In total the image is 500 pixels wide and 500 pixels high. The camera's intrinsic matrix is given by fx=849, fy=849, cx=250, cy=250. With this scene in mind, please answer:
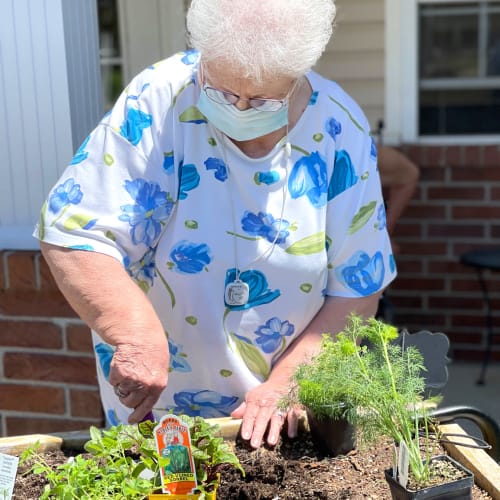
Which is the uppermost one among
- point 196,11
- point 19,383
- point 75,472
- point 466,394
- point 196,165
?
point 196,11

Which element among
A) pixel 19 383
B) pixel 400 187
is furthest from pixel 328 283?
pixel 400 187

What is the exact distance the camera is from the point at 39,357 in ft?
9.61

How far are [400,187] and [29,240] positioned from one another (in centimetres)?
188

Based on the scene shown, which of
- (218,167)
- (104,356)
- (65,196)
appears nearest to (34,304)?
(104,356)

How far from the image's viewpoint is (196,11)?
1810 millimetres

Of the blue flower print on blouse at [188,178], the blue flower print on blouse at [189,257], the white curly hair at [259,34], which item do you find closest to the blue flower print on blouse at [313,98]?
the white curly hair at [259,34]

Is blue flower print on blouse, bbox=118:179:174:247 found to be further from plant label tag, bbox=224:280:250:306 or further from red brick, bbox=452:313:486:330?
red brick, bbox=452:313:486:330

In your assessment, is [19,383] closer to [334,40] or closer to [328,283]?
[328,283]

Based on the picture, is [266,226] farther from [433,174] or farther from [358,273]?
[433,174]

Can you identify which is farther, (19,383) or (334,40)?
(334,40)

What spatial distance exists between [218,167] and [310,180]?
0.22 meters

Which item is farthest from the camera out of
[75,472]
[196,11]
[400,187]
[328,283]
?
[400,187]

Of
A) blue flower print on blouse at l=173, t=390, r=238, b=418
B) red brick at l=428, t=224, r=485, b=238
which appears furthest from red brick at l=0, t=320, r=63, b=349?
red brick at l=428, t=224, r=485, b=238

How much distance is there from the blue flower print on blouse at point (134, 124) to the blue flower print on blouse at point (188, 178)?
12cm
